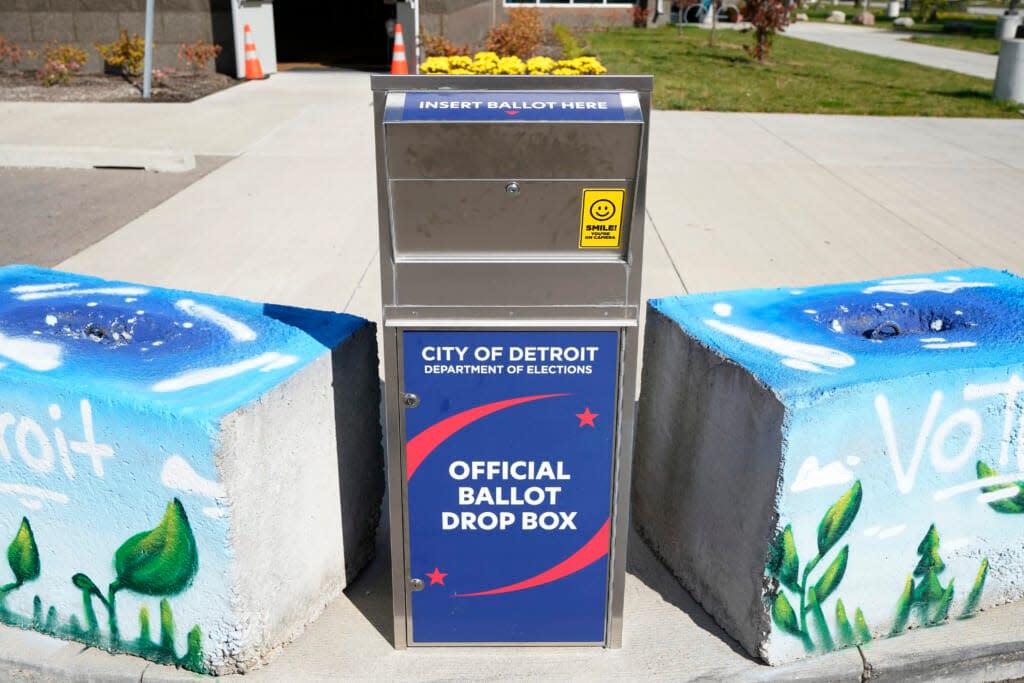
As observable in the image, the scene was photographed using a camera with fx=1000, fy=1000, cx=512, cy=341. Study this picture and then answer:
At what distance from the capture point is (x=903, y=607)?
10.8ft

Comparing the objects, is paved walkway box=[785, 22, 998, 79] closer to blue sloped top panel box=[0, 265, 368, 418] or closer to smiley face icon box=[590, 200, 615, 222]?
smiley face icon box=[590, 200, 615, 222]

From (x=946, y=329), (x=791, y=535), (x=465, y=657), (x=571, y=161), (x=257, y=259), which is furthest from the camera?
(x=257, y=259)

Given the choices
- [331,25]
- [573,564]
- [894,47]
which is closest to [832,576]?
[573,564]

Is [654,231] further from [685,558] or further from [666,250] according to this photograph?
[685,558]

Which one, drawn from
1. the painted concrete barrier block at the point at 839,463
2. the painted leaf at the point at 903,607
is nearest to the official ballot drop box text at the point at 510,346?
the painted concrete barrier block at the point at 839,463

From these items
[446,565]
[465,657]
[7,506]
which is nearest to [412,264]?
[446,565]

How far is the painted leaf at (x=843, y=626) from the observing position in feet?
10.4

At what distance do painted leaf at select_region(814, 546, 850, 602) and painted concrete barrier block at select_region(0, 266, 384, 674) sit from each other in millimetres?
1599

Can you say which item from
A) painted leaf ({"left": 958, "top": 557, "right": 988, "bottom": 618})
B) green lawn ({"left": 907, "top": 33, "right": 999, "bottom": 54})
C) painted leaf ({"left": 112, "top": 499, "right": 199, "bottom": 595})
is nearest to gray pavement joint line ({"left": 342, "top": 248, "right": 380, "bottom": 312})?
painted leaf ({"left": 112, "top": 499, "right": 199, "bottom": 595})

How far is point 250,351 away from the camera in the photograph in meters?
3.21

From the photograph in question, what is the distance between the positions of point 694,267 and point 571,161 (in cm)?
443

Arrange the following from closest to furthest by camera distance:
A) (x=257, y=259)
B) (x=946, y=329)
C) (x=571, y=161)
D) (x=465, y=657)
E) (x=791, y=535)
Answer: (x=571, y=161) < (x=791, y=535) < (x=465, y=657) < (x=946, y=329) < (x=257, y=259)

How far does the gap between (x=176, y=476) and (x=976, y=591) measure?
8.66ft

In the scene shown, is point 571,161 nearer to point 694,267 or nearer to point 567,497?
point 567,497
